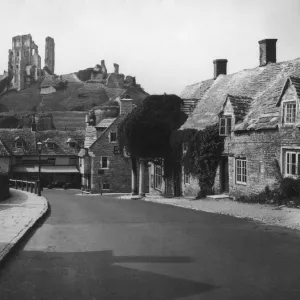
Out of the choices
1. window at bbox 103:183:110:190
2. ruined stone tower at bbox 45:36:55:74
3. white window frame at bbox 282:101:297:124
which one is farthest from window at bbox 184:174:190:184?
ruined stone tower at bbox 45:36:55:74

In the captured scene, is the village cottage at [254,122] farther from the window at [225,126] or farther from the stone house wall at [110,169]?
the stone house wall at [110,169]

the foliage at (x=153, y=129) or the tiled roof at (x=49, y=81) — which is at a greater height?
the tiled roof at (x=49, y=81)

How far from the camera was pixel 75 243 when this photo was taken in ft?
36.7

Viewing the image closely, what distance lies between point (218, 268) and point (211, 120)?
19.2m

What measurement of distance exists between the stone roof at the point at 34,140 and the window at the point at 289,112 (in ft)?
153

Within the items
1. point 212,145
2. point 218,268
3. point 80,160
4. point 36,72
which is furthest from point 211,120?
point 36,72

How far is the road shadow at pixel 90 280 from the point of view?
23.2 ft

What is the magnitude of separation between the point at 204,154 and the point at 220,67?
10959 millimetres

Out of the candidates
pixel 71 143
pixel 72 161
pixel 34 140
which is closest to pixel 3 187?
pixel 72 161

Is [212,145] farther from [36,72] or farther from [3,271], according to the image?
[36,72]

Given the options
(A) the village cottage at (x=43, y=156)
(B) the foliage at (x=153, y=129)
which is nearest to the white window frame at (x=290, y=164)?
(B) the foliage at (x=153, y=129)

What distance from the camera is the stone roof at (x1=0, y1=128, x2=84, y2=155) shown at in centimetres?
6219

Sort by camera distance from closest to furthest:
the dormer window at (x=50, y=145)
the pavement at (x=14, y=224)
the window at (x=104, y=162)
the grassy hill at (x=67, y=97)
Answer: the pavement at (x=14, y=224), the window at (x=104, y=162), the dormer window at (x=50, y=145), the grassy hill at (x=67, y=97)

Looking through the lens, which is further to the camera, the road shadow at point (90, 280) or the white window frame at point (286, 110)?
the white window frame at point (286, 110)
